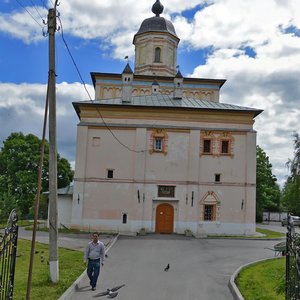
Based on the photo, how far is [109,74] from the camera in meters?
38.5

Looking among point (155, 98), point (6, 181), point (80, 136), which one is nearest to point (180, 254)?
point (80, 136)

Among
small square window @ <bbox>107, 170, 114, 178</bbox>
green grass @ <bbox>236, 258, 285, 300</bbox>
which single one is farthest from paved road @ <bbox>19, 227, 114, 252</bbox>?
green grass @ <bbox>236, 258, 285, 300</bbox>

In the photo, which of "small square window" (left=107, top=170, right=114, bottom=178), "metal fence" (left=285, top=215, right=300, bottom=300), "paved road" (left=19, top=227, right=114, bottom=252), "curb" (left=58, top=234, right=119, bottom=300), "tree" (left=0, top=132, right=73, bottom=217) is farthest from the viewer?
"tree" (left=0, top=132, right=73, bottom=217)

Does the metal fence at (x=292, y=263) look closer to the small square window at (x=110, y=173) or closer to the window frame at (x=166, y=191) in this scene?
the window frame at (x=166, y=191)

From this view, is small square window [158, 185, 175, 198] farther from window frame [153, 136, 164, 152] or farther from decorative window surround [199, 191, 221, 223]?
window frame [153, 136, 164, 152]

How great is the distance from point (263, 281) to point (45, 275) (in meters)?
6.59

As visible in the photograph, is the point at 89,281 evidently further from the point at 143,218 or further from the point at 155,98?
the point at 155,98

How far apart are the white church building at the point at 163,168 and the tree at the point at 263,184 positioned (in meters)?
20.6

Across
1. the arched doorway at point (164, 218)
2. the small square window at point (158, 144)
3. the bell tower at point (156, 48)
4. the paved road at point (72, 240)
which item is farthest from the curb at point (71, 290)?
the bell tower at point (156, 48)

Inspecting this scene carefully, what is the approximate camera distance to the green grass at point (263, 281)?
35.1 feet

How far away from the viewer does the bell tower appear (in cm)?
3938

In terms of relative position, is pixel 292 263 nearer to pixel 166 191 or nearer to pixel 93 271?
pixel 93 271

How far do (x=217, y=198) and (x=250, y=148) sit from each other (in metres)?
4.36

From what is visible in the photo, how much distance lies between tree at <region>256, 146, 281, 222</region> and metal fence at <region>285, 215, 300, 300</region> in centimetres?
4403
